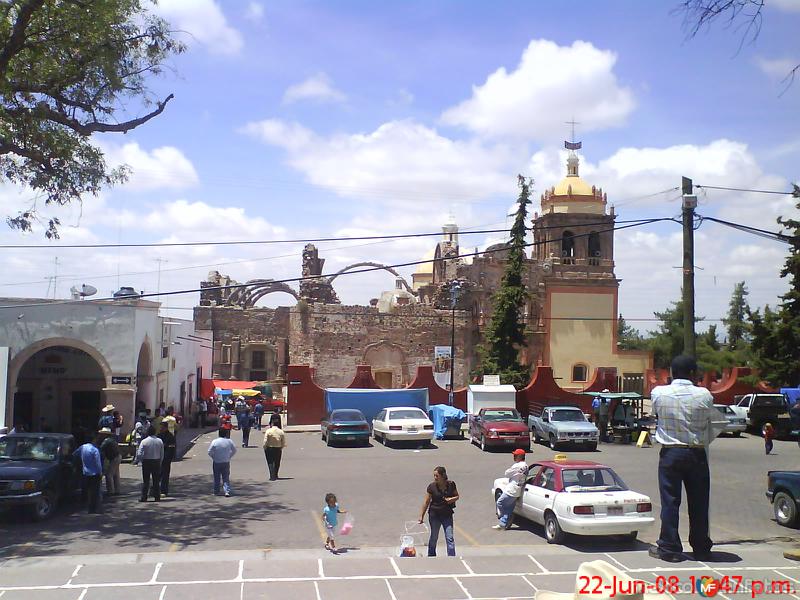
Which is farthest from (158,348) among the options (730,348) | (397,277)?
(730,348)

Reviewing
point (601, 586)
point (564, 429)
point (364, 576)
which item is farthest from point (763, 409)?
point (601, 586)

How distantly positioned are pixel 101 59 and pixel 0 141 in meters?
2.50

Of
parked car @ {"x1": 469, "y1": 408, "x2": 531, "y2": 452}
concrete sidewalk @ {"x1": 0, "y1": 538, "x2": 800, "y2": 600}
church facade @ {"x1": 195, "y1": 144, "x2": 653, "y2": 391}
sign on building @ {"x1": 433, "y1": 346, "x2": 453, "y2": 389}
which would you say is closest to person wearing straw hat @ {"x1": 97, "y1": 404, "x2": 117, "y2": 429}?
concrete sidewalk @ {"x1": 0, "y1": 538, "x2": 800, "y2": 600}

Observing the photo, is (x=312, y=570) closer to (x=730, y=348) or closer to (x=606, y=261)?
(x=606, y=261)

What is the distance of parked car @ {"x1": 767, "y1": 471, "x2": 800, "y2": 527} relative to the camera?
12961 mm

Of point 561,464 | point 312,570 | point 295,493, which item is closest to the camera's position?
point 312,570

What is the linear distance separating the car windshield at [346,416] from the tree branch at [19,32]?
56.3 ft

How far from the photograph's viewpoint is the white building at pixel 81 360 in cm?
2252

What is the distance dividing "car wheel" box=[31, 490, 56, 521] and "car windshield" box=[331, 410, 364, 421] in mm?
14124

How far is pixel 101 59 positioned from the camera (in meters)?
15.3

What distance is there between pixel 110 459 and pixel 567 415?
16357mm

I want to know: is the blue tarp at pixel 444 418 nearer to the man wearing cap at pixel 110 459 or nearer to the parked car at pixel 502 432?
the parked car at pixel 502 432

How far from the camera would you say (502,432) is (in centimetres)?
2536

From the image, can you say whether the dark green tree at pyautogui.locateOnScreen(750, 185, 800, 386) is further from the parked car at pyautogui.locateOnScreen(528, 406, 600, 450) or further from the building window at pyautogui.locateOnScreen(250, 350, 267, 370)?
the building window at pyautogui.locateOnScreen(250, 350, 267, 370)
